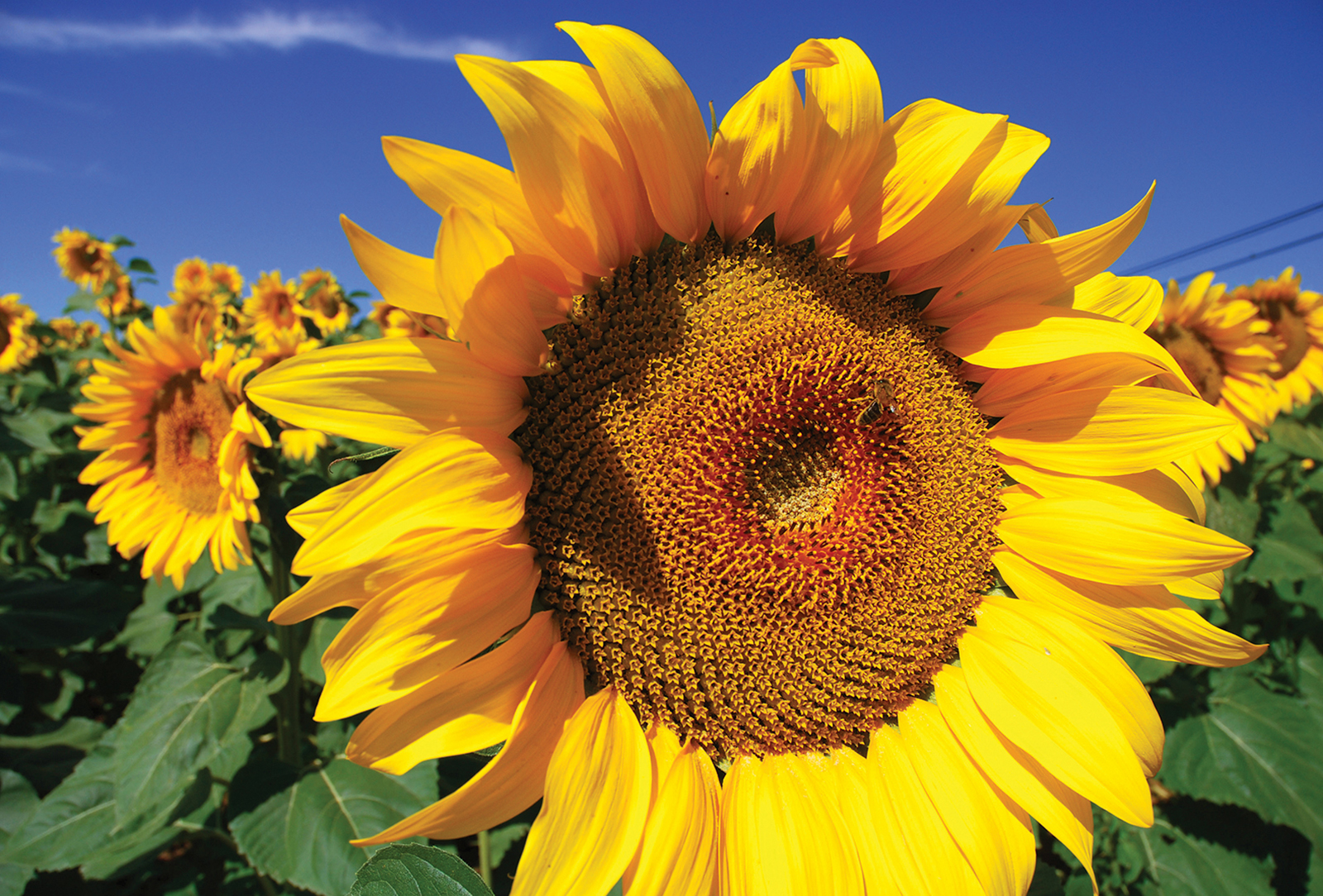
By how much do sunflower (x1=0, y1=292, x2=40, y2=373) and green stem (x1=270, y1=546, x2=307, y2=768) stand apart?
18.9ft

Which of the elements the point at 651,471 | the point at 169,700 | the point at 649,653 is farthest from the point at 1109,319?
the point at 169,700

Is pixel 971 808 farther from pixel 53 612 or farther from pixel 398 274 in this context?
pixel 53 612

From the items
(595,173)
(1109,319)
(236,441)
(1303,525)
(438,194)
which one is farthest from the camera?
(1303,525)

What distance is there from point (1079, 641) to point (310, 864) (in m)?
2.33

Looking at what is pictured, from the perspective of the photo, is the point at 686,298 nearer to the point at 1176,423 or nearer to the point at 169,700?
the point at 1176,423

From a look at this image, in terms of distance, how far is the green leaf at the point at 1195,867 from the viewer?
3783mm

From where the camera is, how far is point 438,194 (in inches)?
43.3

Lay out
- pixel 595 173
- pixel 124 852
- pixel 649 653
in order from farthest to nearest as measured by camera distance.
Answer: pixel 124 852
pixel 649 653
pixel 595 173

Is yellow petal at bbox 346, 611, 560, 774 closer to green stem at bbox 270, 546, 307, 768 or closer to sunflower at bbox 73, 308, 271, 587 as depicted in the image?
green stem at bbox 270, 546, 307, 768

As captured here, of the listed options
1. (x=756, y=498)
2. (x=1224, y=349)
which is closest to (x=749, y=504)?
(x=756, y=498)

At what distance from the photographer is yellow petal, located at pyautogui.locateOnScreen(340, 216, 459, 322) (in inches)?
42.0

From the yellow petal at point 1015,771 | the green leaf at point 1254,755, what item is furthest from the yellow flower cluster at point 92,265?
the green leaf at point 1254,755

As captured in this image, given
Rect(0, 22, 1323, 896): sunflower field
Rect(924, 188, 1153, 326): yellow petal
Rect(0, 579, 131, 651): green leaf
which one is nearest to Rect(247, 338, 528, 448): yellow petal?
Rect(0, 22, 1323, 896): sunflower field

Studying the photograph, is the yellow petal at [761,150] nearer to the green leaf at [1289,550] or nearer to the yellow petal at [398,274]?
the yellow petal at [398,274]
